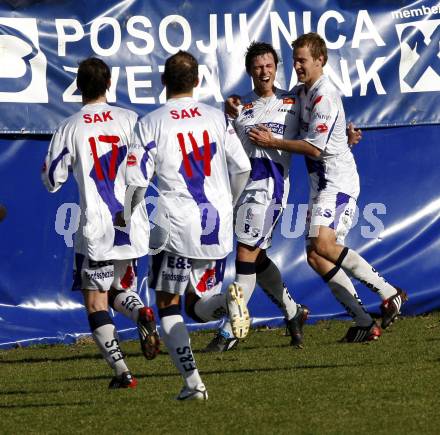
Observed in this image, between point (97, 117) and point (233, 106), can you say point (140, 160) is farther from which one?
point (233, 106)

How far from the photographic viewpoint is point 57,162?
292 inches

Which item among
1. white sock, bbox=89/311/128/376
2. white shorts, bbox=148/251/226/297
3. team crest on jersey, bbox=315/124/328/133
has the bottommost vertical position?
white sock, bbox=89/311/128/376

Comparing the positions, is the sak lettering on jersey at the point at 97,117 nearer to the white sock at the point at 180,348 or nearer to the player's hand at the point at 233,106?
the white sock at the point at 180,348

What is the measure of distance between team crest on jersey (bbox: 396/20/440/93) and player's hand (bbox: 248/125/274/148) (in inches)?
109

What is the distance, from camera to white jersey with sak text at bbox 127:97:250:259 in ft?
22.1

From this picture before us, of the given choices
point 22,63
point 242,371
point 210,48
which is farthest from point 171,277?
point 210,48

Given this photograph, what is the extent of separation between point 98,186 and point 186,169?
3.07ft

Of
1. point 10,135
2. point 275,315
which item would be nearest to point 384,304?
point 275,315

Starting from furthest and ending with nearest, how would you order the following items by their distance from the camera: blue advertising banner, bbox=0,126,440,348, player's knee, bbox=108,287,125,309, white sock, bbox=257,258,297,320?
1. blue advertising banner, bbox=0,126,440,348
2. white sock, bbox=257,258,297,320
3. player's knee, bbox=108,287,125,309

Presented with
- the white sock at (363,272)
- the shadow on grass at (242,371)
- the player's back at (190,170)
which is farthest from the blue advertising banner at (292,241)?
the player's back at (190,170)

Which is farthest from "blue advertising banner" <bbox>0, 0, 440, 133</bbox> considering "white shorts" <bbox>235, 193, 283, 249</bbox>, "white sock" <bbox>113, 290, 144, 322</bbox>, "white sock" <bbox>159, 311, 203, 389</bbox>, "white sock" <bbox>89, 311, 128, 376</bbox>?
"white sock" <bbox>159, 311, 203, 389</bbox>

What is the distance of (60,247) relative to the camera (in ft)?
35.1

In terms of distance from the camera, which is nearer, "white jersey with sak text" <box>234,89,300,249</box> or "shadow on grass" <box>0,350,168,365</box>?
"white jersey with sak text" <box>234,89,300,249</box>

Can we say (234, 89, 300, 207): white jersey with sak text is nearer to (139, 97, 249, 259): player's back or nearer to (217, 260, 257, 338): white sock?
(217, 260, 257, 338): white sock
